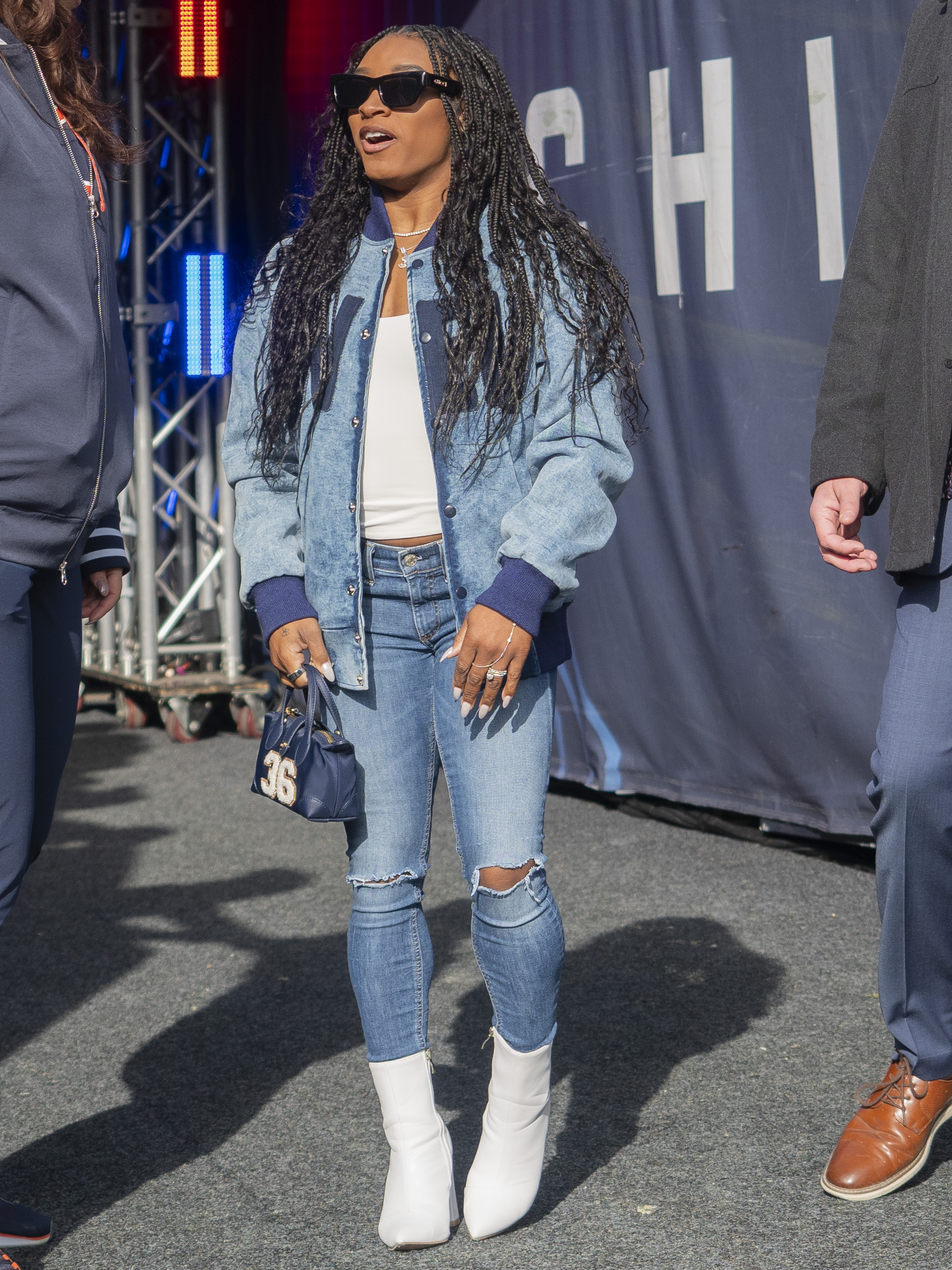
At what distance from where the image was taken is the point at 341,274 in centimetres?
222

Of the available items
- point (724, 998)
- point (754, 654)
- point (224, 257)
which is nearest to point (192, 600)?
point (224, 257)

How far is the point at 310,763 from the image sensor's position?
205 cm

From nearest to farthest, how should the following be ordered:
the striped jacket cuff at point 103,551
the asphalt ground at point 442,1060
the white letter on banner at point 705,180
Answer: the striped jacket cuff at point 103,551 → the asphalt ground at point 442,1060 → the white letter on banner at point 705,180

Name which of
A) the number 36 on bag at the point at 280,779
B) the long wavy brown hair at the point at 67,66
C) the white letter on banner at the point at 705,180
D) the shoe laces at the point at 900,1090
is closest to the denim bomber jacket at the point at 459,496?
the number 36 on bag at the point at 280,779

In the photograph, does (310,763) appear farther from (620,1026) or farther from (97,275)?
(620,1026)

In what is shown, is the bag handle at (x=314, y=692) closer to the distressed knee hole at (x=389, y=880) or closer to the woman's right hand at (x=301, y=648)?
the woman's right hand at (x=301, y=648)

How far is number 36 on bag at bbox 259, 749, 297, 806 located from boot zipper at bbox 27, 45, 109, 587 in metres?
0.39

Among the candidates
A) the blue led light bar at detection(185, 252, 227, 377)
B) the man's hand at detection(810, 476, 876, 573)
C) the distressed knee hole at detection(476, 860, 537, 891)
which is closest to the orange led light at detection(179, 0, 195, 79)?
the blue led light bar at detection(185, 252, 227, 377)

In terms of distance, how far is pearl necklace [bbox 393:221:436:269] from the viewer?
7.17 feet

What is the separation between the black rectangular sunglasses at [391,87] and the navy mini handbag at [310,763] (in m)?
0.84

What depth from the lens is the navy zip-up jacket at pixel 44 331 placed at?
6.07 ft

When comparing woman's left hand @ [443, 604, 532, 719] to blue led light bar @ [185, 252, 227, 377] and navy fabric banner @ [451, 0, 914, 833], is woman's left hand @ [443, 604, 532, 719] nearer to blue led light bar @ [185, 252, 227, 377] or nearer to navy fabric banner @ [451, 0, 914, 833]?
navy fabric banner @ [451, 0, 914, 833]

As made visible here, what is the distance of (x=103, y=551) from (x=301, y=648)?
0.32 m

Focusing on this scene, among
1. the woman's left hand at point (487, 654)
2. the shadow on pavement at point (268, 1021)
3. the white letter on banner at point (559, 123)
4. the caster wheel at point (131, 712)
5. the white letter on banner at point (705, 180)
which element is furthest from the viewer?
the caster wheel at point (131, 712)
